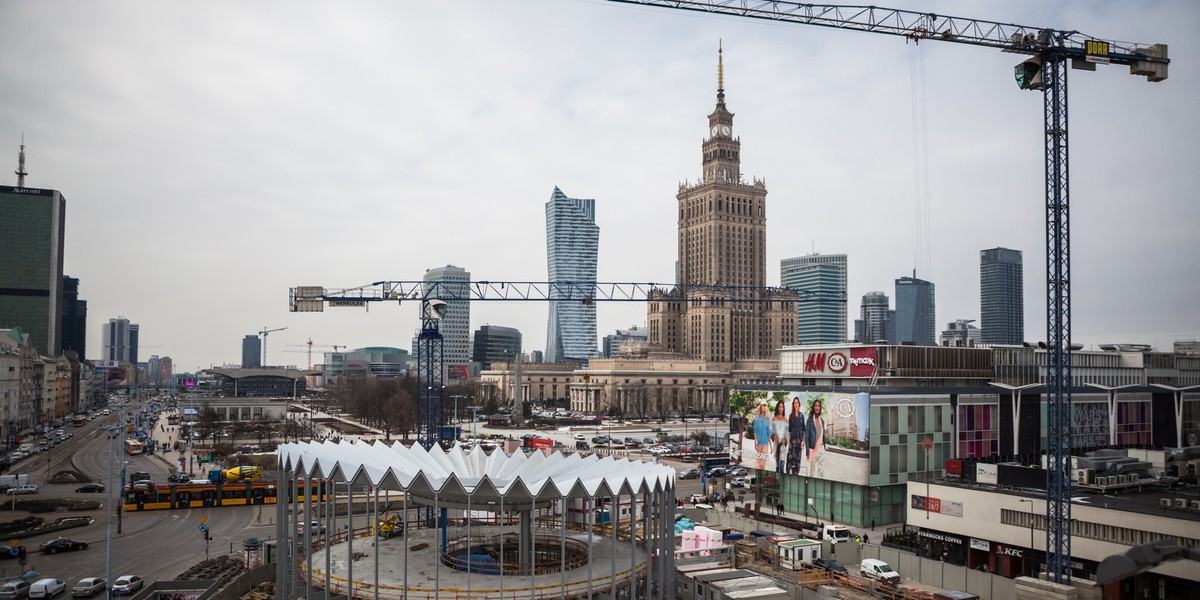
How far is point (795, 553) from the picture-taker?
145 ft

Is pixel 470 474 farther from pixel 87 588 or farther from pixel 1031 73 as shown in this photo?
pixel 1031 73

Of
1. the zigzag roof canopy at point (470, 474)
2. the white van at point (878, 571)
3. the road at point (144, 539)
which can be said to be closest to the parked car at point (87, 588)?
the road at point (144, 539)

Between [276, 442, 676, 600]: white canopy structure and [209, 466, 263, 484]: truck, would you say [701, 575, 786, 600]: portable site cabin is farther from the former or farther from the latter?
[209, 466, 263, 484]: truck

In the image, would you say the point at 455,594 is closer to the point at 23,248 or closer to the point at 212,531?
the point at 212,531

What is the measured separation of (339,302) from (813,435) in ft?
227

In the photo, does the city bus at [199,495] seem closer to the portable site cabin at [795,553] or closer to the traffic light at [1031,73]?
A: the portable site cabin at [795,553]

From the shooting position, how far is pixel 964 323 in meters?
136

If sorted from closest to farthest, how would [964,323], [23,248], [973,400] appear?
[973,400], [964,323], [23,248]

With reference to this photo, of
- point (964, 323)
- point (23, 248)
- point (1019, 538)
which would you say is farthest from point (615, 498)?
point (23, 248)

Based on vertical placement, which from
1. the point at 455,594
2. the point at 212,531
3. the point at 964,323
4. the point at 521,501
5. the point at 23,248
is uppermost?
the point at 23,248

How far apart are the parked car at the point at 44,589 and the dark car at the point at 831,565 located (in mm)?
39280

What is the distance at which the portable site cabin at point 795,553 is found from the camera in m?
44.0

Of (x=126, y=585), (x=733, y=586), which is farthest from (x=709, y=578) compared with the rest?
(x=126, y=585)

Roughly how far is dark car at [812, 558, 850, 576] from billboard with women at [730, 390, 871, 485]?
48.7 ft
